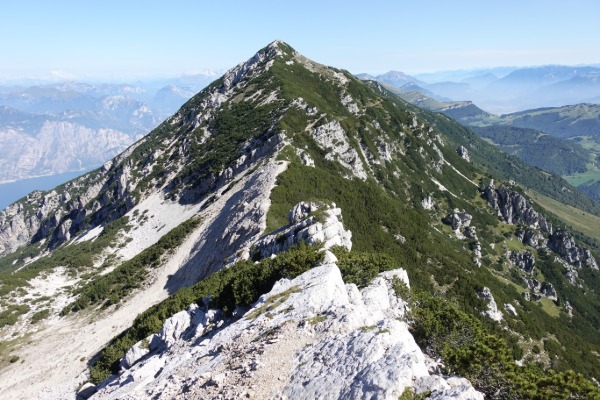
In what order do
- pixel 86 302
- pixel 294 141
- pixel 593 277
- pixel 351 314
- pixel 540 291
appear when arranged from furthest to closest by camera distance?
1. pixel 593 277
2. pixel 540 291
3. pixel 294 141
4. pixel 86 302
5. pixel 351 314

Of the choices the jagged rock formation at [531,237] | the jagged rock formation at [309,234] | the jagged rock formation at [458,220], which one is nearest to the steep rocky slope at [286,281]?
the jagged rock formation at [309,234]

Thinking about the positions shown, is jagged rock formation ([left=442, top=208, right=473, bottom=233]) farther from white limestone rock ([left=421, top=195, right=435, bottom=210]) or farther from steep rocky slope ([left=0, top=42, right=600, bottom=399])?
white limestone rock ([left=421, top=195, right=435, bottom=210])

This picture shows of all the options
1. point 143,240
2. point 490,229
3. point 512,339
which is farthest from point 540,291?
point 143,240

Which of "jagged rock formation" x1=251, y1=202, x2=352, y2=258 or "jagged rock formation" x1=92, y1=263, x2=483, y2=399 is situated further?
"jagged rock formation" x1=251, y1=202, x2=352, y2=258

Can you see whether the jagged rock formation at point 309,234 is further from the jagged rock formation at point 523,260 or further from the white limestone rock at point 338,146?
the jagged rock formation at point 523,260

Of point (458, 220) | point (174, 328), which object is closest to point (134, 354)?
point (174, 328)

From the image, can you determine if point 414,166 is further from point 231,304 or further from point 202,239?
point 231,304

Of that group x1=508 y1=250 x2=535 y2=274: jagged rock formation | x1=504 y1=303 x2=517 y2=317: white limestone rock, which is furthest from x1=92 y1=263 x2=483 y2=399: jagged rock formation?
x1=508 y1=250 x2=535 y2=274: jagged rock formation
